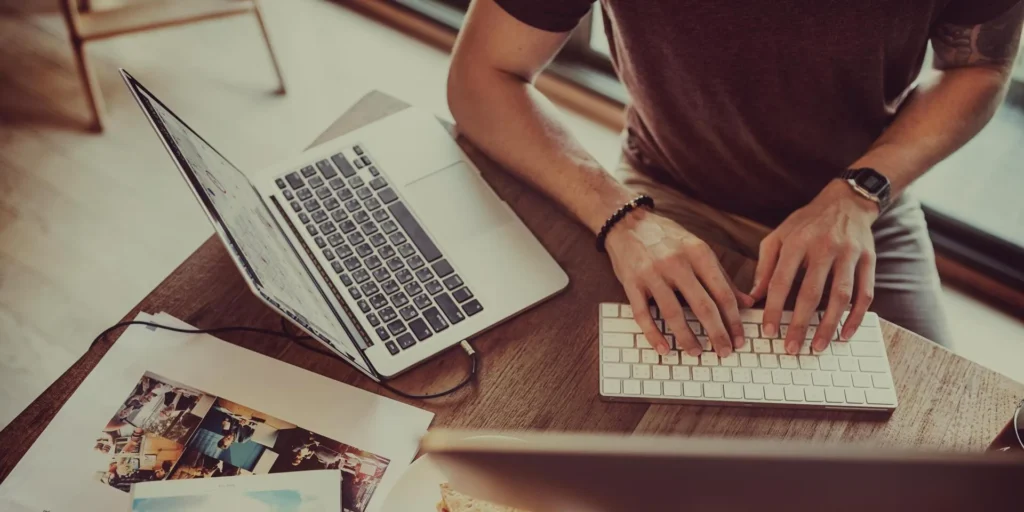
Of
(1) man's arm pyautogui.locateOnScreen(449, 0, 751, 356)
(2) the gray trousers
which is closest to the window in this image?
(2) the gray trousers

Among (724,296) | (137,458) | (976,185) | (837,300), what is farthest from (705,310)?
(976,185)

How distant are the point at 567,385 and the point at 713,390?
0.15 metres

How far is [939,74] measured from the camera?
3.39 ft

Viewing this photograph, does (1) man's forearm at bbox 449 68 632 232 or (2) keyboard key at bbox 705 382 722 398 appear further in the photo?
(1) man's forearm at bbox 449 68 632 232

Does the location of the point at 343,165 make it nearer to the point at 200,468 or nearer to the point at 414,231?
the point at 414,231

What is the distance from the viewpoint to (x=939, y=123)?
99cm

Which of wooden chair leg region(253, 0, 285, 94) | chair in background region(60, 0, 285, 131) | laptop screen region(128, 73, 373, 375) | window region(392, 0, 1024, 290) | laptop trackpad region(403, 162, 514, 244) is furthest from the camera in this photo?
wooden chair leg region(253, 0, 285, 94)

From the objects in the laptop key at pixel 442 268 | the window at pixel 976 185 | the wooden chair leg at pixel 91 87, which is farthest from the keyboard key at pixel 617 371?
the wooden chair leg at pixel 91 87

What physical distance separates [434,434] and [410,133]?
0.70m

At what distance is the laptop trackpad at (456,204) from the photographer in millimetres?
923

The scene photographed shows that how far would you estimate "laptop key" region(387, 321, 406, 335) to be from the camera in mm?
831

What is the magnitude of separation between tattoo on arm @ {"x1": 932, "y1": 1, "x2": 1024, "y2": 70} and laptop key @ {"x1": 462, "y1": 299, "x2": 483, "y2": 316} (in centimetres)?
71

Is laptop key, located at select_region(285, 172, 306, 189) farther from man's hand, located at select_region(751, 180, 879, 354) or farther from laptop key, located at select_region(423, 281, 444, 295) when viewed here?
man's hand, located at select_region(751, 180, 879, 354)

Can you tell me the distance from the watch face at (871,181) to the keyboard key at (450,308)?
20.9 inches
